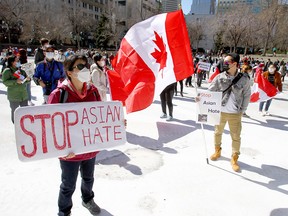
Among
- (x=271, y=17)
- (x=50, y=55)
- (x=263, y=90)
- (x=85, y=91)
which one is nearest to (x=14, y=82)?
(x=50, y=55)

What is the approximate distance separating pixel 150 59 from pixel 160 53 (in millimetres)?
194

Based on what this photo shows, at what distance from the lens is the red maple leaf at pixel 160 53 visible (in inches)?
160

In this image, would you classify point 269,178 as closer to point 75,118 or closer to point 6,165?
point 75,118

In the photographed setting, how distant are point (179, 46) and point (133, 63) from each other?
0.81 meters

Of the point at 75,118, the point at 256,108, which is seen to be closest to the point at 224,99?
the point at 75,118

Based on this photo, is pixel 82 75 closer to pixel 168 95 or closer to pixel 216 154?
pixel 216 154

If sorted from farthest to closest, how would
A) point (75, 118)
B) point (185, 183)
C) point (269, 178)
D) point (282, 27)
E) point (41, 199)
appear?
point (282, 27)
point (269, 178)
point (185, 183)
point (41, 199)
point (75, 118)

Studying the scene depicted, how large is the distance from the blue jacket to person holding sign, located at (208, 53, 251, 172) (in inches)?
121

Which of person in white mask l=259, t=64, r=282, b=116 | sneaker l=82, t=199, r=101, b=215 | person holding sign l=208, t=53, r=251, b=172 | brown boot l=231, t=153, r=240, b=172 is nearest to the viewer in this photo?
sneaker l=82, t=199, r=101, b=215

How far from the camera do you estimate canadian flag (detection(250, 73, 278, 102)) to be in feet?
26.3

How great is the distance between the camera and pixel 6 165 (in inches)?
155

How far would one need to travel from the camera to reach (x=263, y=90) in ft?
26.5

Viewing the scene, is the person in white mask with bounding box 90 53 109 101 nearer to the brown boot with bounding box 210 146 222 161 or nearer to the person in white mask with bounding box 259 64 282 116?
the brown boot with bounding box 210 146 222 161

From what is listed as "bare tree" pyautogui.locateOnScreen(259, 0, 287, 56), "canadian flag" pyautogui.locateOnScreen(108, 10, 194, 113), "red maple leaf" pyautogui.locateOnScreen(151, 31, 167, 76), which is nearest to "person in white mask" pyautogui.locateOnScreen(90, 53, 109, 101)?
"canadian flag" pyautogui.locateOnScreen(108, 10, 194, 113)
